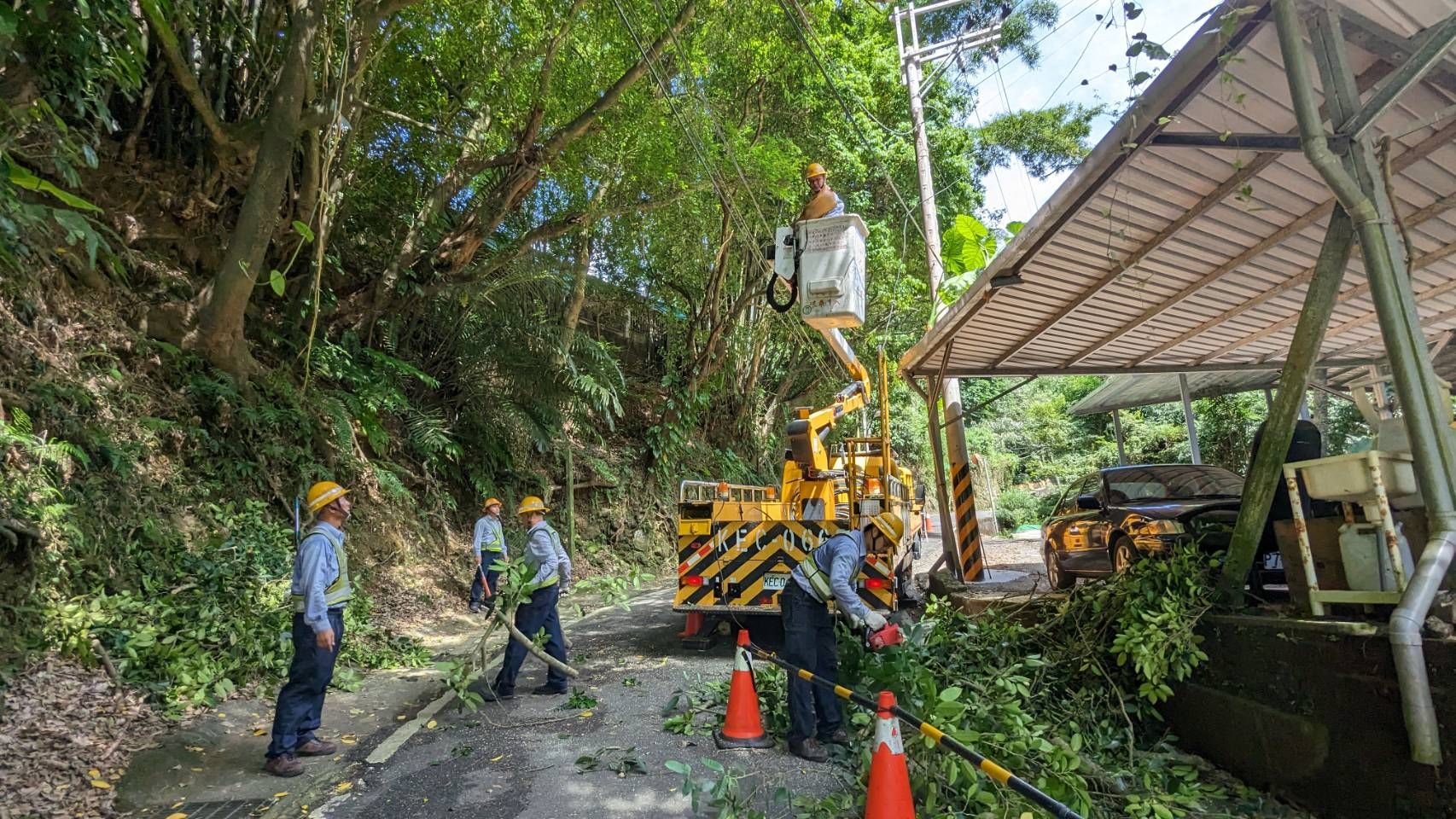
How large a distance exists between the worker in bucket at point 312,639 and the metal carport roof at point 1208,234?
5.37m

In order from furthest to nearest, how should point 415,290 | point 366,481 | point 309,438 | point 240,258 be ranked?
1. point 415,290
2. point 366,481
3. point 309,438
4. point 240,258

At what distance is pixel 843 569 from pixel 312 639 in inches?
133

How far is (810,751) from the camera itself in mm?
→ 4707

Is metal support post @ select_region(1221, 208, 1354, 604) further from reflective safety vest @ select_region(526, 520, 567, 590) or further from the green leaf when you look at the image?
the green leaf

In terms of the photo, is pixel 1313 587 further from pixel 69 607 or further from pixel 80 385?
pixel 80 385

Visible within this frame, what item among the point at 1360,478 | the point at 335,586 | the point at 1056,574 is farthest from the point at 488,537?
the point at 1360,478

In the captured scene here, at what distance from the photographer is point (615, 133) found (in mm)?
10633

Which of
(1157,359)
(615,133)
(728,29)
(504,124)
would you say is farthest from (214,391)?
(1157,359)

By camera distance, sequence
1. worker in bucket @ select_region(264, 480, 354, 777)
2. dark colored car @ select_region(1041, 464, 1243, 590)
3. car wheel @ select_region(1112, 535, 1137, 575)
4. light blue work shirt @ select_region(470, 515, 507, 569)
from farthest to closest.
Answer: light blue work shirt @ select_region(470, 515, 507, 569) → car wheel @ select_region(1112, 535, 1137, 575) → dark colored car @ select_region(1041, 464, 1243, 590) → worker in bucket @ select_region(264, 480, 354, 777)

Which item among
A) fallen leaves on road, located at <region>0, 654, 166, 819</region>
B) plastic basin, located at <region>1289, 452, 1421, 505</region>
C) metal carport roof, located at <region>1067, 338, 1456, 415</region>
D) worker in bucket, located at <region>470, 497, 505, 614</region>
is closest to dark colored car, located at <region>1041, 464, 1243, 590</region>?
plastic basin, located at <region>1289, 452, 1421, 505</region>

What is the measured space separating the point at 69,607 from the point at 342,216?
6.29 m

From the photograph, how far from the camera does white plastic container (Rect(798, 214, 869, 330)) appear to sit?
6230 mm

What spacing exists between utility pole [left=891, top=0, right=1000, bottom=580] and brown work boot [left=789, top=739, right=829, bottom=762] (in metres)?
4.89

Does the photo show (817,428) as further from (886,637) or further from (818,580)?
(886,637)
